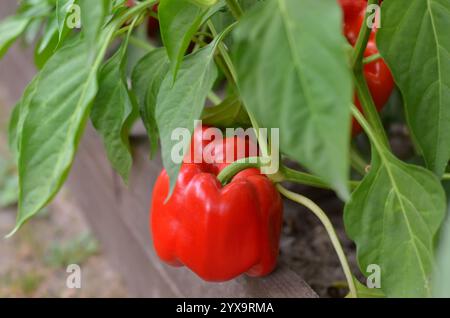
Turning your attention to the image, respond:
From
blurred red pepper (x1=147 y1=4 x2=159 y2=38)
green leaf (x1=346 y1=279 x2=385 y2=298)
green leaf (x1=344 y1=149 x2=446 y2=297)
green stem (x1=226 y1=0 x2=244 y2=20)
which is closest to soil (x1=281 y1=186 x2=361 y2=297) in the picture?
green leaf (x1=346 y1=279 x2=385 y2=298)

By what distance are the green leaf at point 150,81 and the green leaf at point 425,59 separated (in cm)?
27

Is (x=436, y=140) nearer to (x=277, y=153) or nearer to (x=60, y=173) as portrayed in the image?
(x=277, y=153)

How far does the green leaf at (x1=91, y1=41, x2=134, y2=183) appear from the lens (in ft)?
2.65

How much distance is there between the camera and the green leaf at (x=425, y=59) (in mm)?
683

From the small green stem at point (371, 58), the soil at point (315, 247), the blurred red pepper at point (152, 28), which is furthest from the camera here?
the blurred red pepper at point (152, 28)

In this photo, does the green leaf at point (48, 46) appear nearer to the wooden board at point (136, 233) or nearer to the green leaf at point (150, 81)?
the green leaf at point (150, 81)

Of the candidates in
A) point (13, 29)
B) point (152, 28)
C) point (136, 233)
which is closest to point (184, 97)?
point (13, 29)

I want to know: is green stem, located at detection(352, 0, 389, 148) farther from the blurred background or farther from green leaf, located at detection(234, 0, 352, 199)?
the blurred background

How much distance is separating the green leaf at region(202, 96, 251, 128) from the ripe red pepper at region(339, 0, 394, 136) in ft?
0.49

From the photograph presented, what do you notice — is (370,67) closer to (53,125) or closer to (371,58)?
(371,58)

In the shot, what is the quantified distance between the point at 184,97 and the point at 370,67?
1.06 feet

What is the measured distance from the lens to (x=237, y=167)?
0.81 metres

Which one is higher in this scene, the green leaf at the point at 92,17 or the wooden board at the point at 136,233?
the green leaf at the point at 92,17

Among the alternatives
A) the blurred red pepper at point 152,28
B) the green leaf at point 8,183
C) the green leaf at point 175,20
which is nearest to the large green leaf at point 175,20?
the green leaf at point 175,20
